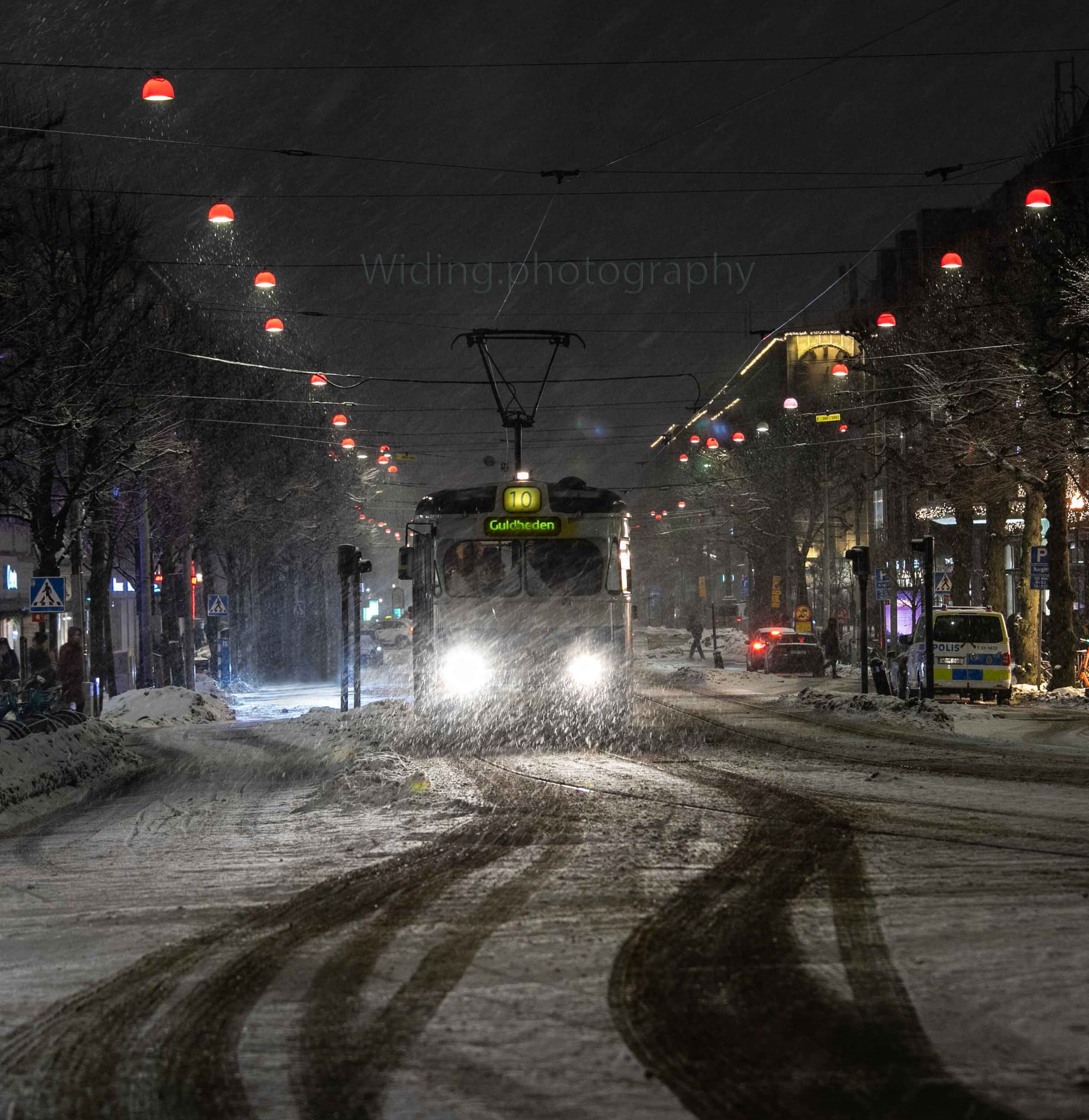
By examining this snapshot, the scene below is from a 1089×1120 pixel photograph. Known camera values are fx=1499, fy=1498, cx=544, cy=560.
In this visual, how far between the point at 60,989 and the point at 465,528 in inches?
581

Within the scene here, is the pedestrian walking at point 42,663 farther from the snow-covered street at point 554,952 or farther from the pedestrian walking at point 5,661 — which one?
the snow-covered street at point 554,952

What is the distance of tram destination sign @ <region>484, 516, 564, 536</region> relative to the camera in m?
21.6

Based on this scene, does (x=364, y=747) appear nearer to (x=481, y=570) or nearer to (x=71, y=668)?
(x=481, y=570)

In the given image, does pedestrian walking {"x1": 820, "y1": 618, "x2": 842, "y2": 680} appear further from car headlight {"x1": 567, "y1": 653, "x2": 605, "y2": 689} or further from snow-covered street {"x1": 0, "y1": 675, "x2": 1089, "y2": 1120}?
snow-covered street {"x1": 0, "y1": 675, "x2": 1089, "y2": 1120}

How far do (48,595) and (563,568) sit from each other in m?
12.6

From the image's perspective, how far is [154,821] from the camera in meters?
14.0

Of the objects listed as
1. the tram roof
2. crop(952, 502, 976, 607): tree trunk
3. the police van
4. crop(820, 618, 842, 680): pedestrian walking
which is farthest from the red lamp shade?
crop(820, 618, 842, 680): pedestrian walking

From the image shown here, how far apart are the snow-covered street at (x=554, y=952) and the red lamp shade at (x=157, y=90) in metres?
8.46

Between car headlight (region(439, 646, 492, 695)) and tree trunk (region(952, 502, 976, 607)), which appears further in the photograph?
tree trunk (region(952, 502, 976, 607))

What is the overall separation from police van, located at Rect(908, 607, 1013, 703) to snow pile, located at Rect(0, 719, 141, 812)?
18708 millimetres

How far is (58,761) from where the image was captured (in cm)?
1772

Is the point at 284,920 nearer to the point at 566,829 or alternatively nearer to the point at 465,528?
the point at 566,829

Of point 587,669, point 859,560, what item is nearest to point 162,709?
point 587,669

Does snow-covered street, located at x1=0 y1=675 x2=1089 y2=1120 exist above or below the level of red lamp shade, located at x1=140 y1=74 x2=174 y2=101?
below
